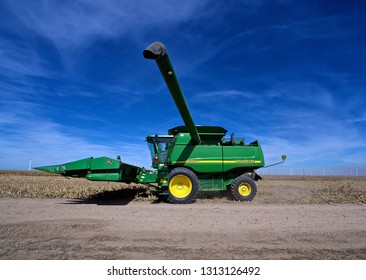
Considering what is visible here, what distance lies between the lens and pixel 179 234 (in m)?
4.78

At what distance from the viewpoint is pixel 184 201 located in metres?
9.26

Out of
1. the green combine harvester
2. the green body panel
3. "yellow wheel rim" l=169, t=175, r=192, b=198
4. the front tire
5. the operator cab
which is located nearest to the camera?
the green body panel

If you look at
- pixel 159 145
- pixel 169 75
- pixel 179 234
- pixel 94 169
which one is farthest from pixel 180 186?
pixel 169 75

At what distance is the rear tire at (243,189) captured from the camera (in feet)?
32.3

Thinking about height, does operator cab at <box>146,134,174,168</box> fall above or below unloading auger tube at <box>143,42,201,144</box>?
below

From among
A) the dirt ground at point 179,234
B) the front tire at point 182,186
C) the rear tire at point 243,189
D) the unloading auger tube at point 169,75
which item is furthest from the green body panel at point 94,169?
the rear tire at point 243,189

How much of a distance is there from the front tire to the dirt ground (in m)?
1.97

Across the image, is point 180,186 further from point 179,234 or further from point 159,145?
point 179,234

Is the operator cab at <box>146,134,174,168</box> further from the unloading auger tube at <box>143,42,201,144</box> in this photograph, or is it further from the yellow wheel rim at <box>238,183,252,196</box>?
the yellow wheel rim at <box>238,183,252,196</box>

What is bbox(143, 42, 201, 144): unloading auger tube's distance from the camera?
14.5 feet

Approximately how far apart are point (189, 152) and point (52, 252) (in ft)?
22.0

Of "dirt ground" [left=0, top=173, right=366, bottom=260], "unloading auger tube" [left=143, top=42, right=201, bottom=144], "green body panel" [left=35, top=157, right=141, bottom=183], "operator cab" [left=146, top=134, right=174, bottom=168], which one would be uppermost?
"unloading auger tube" [left=143, top=42, right=201, bottom=144]

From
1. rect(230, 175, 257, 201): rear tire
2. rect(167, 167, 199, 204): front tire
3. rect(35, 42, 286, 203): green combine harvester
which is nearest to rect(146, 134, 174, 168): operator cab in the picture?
rect(35, 42, 286, 203): green combine harvester
